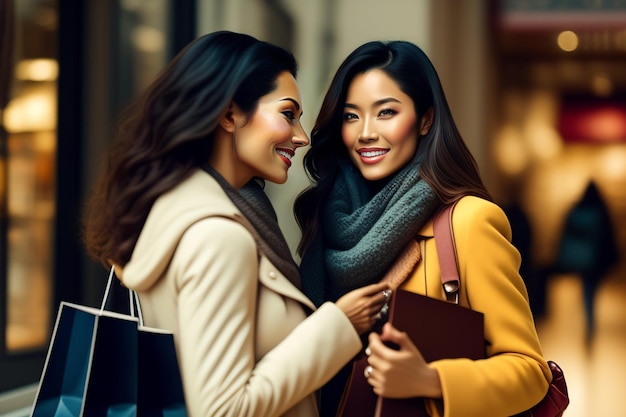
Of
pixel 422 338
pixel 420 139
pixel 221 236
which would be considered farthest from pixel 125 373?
pixel 420 139

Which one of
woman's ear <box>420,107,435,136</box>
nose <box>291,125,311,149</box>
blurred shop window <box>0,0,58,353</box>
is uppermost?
woman's ear <box>420,107,435,136</box>

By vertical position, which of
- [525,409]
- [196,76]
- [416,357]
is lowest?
[525,409]

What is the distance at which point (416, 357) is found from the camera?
215cm

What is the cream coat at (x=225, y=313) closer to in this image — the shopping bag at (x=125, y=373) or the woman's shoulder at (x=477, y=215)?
the shopping bag at (x=125, y=373)

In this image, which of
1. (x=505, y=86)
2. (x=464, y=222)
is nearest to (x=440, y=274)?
(x=464, y=222)

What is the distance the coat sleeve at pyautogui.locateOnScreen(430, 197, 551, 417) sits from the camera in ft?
7.31

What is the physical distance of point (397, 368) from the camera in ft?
6.95

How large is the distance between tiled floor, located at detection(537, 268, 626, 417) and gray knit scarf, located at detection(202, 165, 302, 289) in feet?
15.8

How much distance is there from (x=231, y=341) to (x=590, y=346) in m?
8.91

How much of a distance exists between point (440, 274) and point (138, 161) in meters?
0.88

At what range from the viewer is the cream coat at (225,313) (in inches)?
78.7

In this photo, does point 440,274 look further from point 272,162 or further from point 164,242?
point 164,242

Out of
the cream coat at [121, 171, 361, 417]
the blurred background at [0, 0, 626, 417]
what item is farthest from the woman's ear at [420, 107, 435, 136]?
the blurred background at [0, 0, 626, 417]

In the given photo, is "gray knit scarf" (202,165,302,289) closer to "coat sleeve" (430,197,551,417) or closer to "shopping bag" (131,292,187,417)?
"shopping bag" (131,292,187,417)
